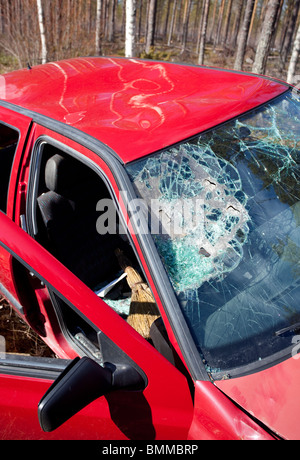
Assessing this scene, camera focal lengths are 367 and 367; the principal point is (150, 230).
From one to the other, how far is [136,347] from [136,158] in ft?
2.38

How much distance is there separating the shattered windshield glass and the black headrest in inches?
28.0

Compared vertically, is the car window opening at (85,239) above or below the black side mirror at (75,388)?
below

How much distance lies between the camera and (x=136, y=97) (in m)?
1.96

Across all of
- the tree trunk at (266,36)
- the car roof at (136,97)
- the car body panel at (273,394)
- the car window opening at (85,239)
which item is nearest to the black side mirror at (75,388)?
the car body panel at (273,394)

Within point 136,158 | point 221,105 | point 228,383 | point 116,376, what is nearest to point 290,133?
point 221,105

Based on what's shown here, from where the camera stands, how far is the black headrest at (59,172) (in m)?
2.01

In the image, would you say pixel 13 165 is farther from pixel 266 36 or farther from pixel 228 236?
pixel 266 36

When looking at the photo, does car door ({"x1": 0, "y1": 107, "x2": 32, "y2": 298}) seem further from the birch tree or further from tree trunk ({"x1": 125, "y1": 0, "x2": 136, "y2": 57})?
the birch tree

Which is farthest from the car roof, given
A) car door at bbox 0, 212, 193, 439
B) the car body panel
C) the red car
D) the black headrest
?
the car body panel

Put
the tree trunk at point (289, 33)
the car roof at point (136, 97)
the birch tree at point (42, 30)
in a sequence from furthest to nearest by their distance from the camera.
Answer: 1. the tree trunk at point (289, 33)
2. the birch tree at point (42, 30)
3. the car roof at point (136, 97)

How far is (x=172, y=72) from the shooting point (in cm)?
235

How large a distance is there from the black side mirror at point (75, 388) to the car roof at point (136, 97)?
792 mm

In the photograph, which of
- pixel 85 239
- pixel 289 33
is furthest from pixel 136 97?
pixel 289 33

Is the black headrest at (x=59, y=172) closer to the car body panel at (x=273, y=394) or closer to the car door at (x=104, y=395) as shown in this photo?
the car door at (x=104, y=395)
